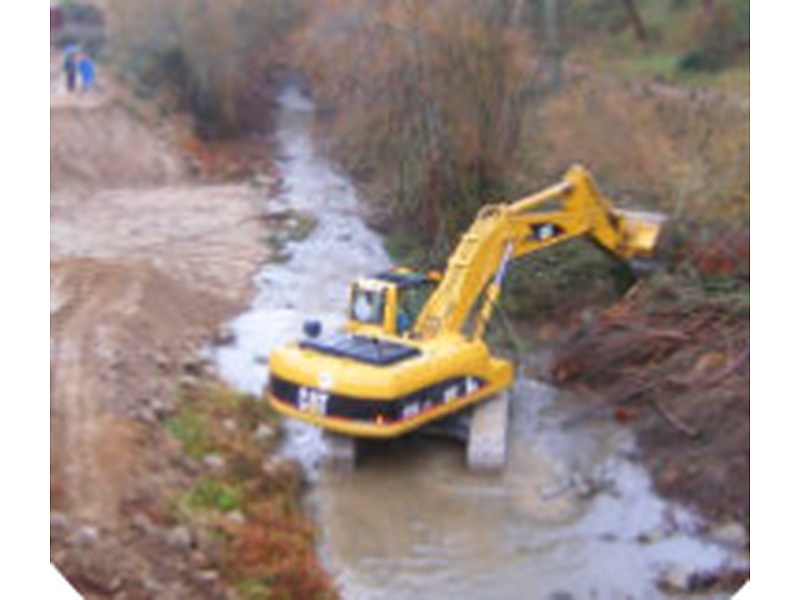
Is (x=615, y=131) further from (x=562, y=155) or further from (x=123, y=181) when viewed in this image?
(x=123, y=181)

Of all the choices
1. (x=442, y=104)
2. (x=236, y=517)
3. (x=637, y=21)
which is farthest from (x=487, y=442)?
(x=637, y=21)

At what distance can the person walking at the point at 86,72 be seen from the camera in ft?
45.3

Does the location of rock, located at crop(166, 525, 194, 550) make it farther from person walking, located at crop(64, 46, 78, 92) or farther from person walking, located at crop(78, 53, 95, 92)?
person walking, located at crop(78, 53, 95, 92)

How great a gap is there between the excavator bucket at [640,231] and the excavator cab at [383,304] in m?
2.36

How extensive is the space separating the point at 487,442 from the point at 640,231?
2995 mm

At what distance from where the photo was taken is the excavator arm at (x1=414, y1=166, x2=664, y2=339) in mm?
7781

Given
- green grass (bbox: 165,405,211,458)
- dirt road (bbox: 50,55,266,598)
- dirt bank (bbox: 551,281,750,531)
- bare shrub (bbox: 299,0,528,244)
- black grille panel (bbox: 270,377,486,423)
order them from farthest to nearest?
1. bare shrub (bbox: 299,0,528,244)
2. green grass (bbox: 165,405,211,458)
3. dirt bank (bbox: 551,281,750,531)
4. black grille panel (bbox: 270,377,486,423)
5. dirt road (bbox: 50,55,266,598)

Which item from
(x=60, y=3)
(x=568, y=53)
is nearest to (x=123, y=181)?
(x=60, y=3)

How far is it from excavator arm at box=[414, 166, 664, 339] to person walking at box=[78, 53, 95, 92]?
7362 mm

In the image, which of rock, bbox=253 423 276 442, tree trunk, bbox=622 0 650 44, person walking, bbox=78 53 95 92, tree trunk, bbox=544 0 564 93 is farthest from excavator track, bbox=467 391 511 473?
person walking, bbox=78 53 95 92

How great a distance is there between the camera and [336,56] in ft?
34.0

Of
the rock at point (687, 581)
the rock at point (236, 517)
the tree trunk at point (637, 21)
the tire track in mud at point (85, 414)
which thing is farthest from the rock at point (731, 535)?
the tree trunk at point (637, 21)

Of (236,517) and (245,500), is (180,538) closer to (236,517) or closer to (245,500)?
(236,517)

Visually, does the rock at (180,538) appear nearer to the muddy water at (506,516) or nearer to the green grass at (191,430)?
the muddy water at (506,516)
